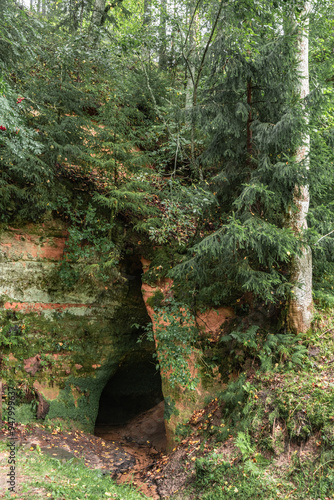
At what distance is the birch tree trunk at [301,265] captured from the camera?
599 centimetres

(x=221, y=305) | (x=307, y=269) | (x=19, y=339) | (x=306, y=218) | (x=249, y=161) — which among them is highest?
(x=249, y=161)

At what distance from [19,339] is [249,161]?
6914 mm

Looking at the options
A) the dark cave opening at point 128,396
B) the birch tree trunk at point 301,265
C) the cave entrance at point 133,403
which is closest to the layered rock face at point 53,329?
the cave entrance at point 133,403

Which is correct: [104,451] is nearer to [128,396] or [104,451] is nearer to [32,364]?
[32,364]

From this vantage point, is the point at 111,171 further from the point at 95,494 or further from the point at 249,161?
the point at 95,494

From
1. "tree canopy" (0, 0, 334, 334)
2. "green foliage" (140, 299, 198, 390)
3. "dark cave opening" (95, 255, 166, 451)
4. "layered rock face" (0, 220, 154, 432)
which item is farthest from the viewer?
"dark cave opening" (95, 255, 166, 451)

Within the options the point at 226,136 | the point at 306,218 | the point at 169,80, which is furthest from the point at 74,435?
the point at 169,80

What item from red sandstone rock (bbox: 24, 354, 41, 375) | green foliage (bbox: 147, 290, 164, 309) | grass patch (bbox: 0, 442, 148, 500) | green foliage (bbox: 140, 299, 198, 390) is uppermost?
green foliage (bbox: 147, 290, 164, 309)

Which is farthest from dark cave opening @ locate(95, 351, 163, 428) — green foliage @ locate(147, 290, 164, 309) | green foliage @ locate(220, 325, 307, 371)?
green foliage @ locate(220, 325, 307, 371)

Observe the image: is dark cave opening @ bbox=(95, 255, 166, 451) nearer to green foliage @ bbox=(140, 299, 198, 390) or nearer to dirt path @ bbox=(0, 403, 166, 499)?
dirt path @ bbox=(0, 403, 166, 499)

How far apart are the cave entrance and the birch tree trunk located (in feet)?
18.7

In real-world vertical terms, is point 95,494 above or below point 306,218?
below

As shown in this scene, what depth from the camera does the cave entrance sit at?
10219 millimetres

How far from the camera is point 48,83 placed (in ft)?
26.3
